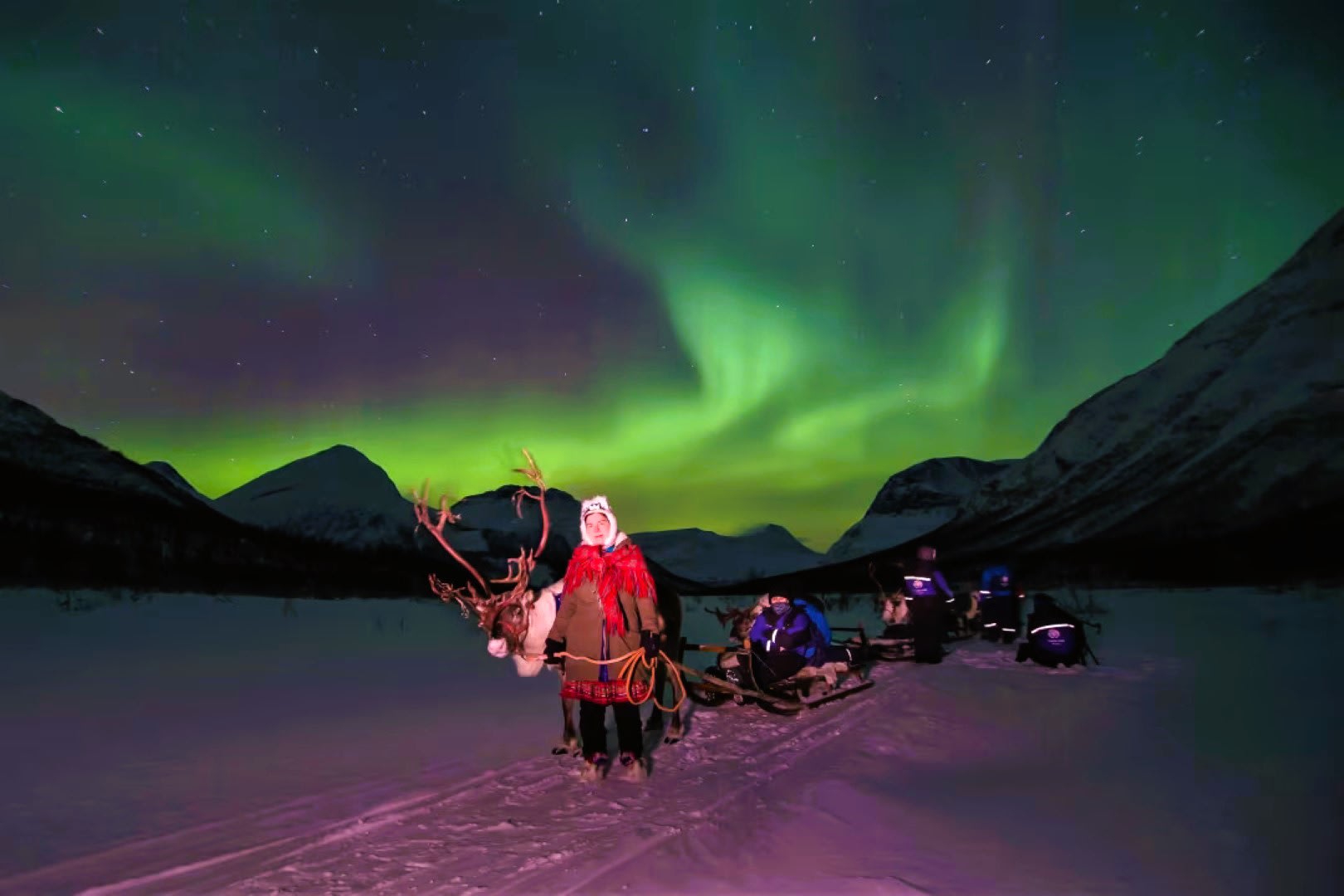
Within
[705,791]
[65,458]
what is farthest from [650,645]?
[65,458]

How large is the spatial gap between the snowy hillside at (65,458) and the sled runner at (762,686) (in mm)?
143429

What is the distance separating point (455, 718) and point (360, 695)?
2656 millimetres

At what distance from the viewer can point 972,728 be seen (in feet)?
26.7

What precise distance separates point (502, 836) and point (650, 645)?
1.83 metres

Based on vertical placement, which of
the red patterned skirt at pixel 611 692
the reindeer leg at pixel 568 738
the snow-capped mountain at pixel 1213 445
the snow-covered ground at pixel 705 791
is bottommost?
the snow-covered ground at pixel 705 791

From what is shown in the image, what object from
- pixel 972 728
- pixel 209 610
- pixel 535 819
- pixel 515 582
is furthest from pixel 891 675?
pixel 209 610

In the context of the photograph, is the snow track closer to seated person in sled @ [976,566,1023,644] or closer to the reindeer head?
the reindeer head

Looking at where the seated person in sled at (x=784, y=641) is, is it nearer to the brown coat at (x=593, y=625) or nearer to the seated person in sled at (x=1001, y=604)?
the brown coat at (x=593, y=625)

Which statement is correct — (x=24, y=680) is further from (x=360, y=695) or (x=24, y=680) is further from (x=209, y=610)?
(x=209, y=610)

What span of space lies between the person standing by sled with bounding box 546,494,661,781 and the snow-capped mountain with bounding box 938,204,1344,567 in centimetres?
11902

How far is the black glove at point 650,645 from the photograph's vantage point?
6.49 meters

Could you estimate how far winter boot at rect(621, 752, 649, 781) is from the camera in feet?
20.6

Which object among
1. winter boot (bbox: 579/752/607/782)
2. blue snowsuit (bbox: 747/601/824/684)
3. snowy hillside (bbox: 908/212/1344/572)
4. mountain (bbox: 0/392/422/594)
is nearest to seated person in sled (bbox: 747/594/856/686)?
blue snowsuit (bbox: 747/601/824/684)

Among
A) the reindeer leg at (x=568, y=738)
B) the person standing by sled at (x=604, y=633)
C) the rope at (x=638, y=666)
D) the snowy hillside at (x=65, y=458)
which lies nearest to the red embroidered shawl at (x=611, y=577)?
the person standing by sled at (x=604, y=633)
